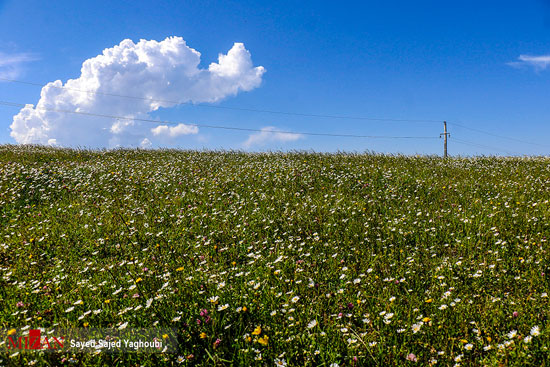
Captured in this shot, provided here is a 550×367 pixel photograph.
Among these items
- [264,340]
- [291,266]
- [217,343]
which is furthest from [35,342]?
[291,266]

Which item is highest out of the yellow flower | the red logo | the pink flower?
the yellow flower

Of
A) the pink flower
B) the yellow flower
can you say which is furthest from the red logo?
the yellow flower

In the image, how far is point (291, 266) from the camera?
17.8ft

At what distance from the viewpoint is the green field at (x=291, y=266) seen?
3.46 m

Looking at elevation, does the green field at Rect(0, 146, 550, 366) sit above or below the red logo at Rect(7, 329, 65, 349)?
above

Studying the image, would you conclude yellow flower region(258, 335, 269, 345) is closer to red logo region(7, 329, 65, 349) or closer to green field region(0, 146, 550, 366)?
green field region(0, 146, 550, 366)

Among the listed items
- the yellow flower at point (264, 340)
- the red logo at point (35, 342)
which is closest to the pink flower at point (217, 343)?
the yellow flower at point (264, 340)

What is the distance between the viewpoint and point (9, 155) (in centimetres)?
1669

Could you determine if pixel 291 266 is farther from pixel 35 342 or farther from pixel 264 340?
pixel 35 342

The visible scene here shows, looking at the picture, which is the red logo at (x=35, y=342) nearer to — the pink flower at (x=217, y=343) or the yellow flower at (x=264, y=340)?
the pink flower at (x=217, y=343)

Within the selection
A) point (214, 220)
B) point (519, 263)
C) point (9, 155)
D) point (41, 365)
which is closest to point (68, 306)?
point (41, 365)

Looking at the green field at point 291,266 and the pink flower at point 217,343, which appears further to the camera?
the green field at point 291,266

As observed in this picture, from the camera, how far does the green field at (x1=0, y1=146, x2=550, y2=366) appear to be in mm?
3465

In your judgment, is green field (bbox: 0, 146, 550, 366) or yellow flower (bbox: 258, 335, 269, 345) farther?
green field (bbox: 0, 146, 550, 366)
